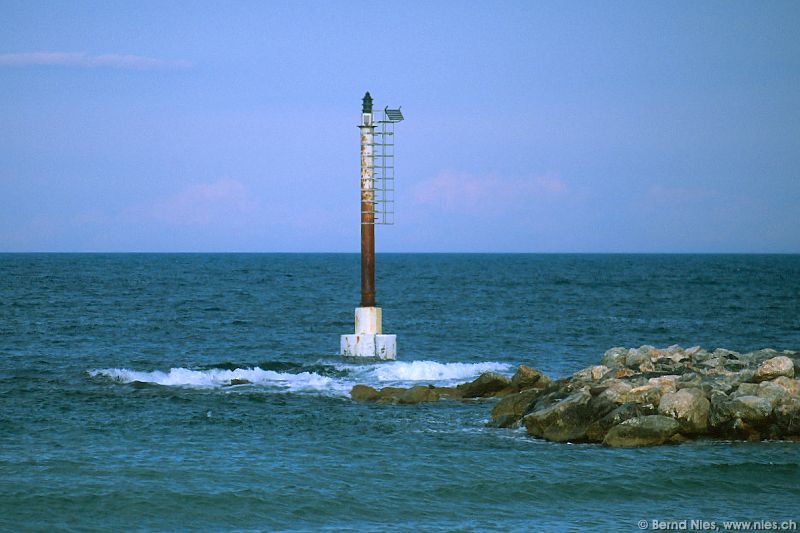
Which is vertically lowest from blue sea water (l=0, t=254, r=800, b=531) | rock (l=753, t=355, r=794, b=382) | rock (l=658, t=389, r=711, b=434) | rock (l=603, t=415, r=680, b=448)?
blue sea water (l=0, t=254, r=800, b=531)

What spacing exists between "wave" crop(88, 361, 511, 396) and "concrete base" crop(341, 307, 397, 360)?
416 millimetres

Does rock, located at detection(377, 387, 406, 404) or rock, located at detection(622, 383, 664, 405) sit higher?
rock, located at detection(622, 383, 664, 405)

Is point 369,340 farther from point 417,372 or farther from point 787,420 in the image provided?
point 787,420

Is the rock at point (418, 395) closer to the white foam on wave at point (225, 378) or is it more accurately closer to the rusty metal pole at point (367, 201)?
the white foam on wave at point (225, 378)

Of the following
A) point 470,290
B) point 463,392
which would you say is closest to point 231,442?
point 463,392

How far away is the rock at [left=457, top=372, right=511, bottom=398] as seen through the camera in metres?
24.8

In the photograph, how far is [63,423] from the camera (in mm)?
21000

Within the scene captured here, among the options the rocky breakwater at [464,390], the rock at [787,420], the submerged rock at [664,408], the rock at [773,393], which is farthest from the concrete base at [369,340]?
the rock at [787,420]

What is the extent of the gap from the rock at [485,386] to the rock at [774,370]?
6.42m

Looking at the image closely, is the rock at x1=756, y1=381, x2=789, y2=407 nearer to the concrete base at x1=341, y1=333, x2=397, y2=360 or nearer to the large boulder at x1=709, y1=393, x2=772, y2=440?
the large boulder at x1=709, y1=393, x2=772, y2=440

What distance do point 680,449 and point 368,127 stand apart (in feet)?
49.7

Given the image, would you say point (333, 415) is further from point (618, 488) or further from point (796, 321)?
point (796, 321)

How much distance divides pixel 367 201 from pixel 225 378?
6.62 m

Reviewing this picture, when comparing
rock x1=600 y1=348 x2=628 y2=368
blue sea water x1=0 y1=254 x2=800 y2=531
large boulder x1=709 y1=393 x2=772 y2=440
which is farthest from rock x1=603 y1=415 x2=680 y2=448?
rock x1=600 y1=348 x2=628 y2=368
